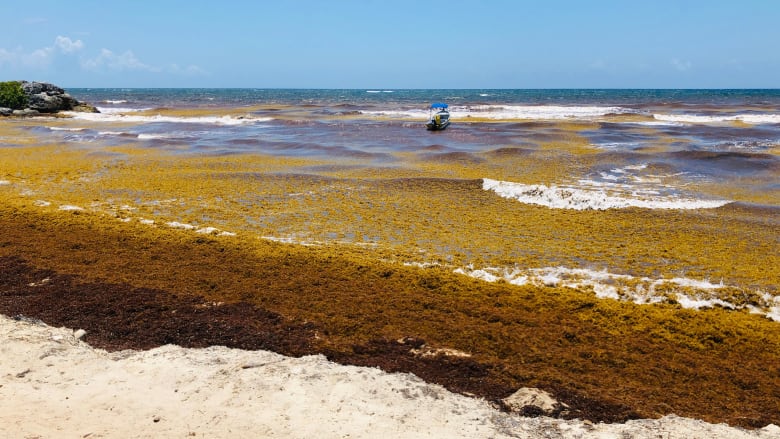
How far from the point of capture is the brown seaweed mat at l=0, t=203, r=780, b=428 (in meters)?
6.32

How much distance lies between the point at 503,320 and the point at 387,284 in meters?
2.25

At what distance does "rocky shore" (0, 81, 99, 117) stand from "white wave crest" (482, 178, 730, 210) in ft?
174

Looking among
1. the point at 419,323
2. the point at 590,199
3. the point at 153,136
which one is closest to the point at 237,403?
the point at 419,323

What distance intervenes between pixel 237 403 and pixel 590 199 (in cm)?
1288

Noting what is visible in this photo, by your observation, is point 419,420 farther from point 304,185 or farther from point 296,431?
point 304,185

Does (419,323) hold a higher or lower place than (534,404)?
higher

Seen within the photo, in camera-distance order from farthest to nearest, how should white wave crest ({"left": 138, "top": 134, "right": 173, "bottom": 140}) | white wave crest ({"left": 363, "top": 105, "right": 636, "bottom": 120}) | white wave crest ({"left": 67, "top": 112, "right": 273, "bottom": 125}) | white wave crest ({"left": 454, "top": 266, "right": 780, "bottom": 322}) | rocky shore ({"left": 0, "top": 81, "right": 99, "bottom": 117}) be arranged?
1. white wave crest ({"left": 363, "top": 105, "right": 636, "bottom": 120})
2. rocky shore ({"left": 0, "top": 81, "right": 99, "bottom": 117})
3. white wave crest ({"left": 67, "top": 112, "right": 273, "bottom": 125})
4. white wave crest ({"left": 138, "top": 134, "right": 173, "bottom": 140})
5. white wave crest ({"left": 454, "top": 266, "right": 780, "bottom": 322})

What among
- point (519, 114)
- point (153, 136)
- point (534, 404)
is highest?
point (519, 114)

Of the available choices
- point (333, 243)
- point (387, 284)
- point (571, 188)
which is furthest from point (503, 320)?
point (571, 188)

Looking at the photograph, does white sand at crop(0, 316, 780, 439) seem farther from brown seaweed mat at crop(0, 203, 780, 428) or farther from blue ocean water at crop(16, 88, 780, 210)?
blue ocean water at crop(16, 88, 780, 210)

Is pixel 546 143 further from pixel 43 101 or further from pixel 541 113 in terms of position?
pixel 43 101

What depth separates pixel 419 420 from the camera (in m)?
5.46

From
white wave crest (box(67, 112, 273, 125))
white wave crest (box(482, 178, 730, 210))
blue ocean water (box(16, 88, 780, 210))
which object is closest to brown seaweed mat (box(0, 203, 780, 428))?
white wave crest (box(482, 178, 730, 210))

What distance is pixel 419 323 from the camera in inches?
308
